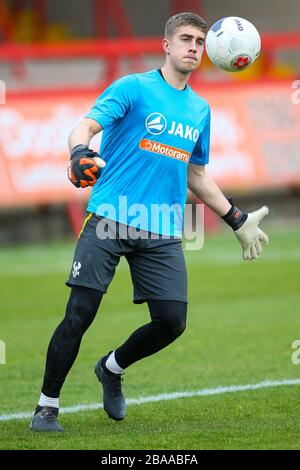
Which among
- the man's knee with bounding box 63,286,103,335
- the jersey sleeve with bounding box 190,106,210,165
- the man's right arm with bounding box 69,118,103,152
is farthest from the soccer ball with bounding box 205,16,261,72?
the man's knee with bounding box 63,286,103,335

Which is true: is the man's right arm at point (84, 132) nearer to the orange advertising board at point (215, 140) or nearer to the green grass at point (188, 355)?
the green grass at point (188, 355)

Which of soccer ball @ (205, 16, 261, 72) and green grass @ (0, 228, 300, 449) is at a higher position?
soccer ball @ (205, 16, 261, 72)

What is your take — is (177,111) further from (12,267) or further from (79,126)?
(12,267)

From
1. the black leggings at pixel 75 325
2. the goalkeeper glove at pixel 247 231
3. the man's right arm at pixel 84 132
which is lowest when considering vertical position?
the black leggings at pixel 75 325

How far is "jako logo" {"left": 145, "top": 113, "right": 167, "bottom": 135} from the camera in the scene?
6680 mm

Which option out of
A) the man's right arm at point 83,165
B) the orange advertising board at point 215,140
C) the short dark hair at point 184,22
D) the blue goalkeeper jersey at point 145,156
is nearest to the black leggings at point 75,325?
the blue goalkeeper jersey at point 145,156

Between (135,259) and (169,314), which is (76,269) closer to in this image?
(135,259)

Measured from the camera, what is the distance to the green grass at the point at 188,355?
6.41m

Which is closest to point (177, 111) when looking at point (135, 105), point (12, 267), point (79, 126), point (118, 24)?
point (135, 105)

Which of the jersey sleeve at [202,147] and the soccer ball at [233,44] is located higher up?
the soccer ball at [233,44]

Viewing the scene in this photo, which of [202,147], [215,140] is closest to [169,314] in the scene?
[202,147]

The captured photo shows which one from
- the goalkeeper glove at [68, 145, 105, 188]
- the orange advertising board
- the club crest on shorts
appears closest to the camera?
the goalkeeper glove at [68, 145, 105, 188]

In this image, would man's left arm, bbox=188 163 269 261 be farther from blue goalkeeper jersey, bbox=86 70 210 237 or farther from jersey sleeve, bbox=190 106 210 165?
blue goalkeeper jersey, bbox=86 70 210 237

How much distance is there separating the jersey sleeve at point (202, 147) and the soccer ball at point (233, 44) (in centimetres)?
32
